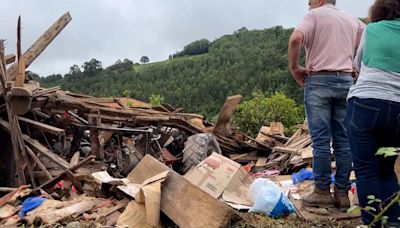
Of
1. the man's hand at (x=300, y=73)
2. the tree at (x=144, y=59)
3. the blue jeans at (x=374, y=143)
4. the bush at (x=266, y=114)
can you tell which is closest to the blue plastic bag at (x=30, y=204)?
the man's hand at (x=300, y=73)

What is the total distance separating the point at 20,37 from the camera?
623cm

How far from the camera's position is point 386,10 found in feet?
10.2

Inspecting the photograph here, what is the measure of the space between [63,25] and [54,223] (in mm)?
4506

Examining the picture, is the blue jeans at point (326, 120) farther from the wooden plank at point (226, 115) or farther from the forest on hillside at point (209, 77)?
the forest on hillside at point (209, 77)

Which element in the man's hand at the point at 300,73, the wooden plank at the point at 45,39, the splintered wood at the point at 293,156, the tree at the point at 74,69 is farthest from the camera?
the tree at the point at 74,69

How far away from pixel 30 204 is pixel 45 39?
149 inches

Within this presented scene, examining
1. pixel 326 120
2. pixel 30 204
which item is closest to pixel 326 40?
pixel 326 120

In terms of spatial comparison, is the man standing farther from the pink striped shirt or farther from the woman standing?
the woman standing

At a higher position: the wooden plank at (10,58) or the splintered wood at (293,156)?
the wooden plank at (10,58)

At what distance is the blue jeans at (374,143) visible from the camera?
2963 millimetres

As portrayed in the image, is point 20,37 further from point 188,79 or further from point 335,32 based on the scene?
point 188,79

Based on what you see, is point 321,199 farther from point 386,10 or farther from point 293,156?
point 293,156

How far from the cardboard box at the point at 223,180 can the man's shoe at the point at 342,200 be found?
2.47 ft

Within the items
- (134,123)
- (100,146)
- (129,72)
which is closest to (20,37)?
(100,146)
